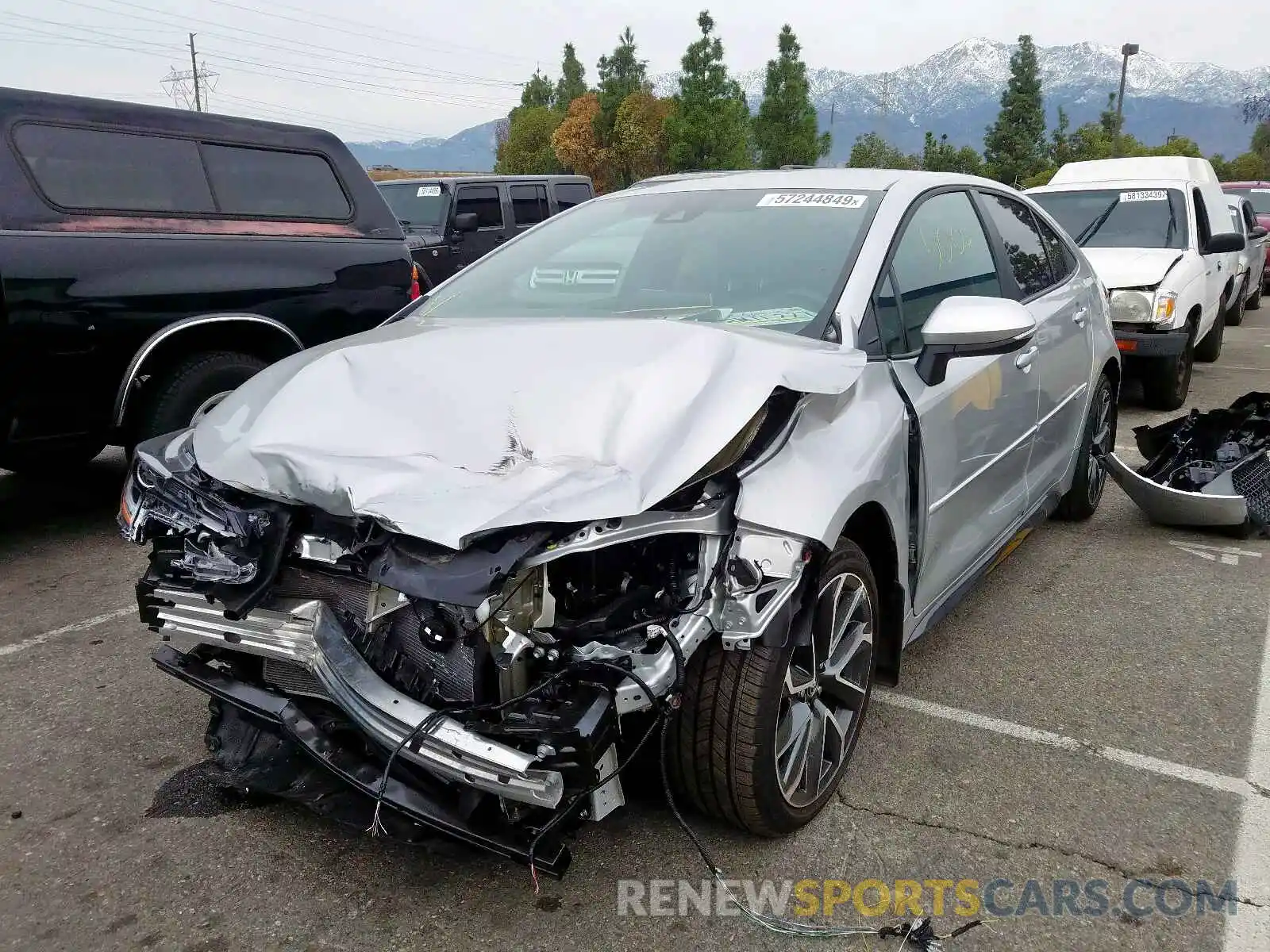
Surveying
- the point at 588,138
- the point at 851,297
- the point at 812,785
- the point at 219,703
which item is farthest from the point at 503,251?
the point at 588,138

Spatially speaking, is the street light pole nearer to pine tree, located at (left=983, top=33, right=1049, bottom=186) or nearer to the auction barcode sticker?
pine tree, located at (left=983, top=33, right=1049, bottom=186)

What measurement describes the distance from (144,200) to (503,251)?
2336 millimetres

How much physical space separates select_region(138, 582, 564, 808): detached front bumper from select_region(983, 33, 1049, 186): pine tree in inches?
2816

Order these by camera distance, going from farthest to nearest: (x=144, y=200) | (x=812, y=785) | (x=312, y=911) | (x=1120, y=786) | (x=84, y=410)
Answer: (x=144, y=200) < (x=84, y=410) < (x=1120, y=786) < (x=812, y=785) < (x=312, y=911)

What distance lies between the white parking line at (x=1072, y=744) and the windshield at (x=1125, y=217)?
6315mm

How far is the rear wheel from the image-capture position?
4797mm

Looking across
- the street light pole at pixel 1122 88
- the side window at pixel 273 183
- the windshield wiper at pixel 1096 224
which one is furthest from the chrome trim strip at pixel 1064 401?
the street light pole at pixel 1122 88

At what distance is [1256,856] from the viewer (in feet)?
8.20

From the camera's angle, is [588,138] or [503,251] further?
[588,138]

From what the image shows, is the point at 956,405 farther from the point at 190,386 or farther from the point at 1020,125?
the point at 1020,125

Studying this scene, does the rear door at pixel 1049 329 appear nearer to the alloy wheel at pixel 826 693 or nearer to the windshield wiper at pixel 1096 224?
the alloy wheel at pixel 826 693

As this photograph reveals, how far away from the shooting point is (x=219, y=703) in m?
2.65

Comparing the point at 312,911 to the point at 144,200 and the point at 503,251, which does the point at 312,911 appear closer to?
the point at 503,251

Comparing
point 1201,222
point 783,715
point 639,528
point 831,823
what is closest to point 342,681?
point 639,528
